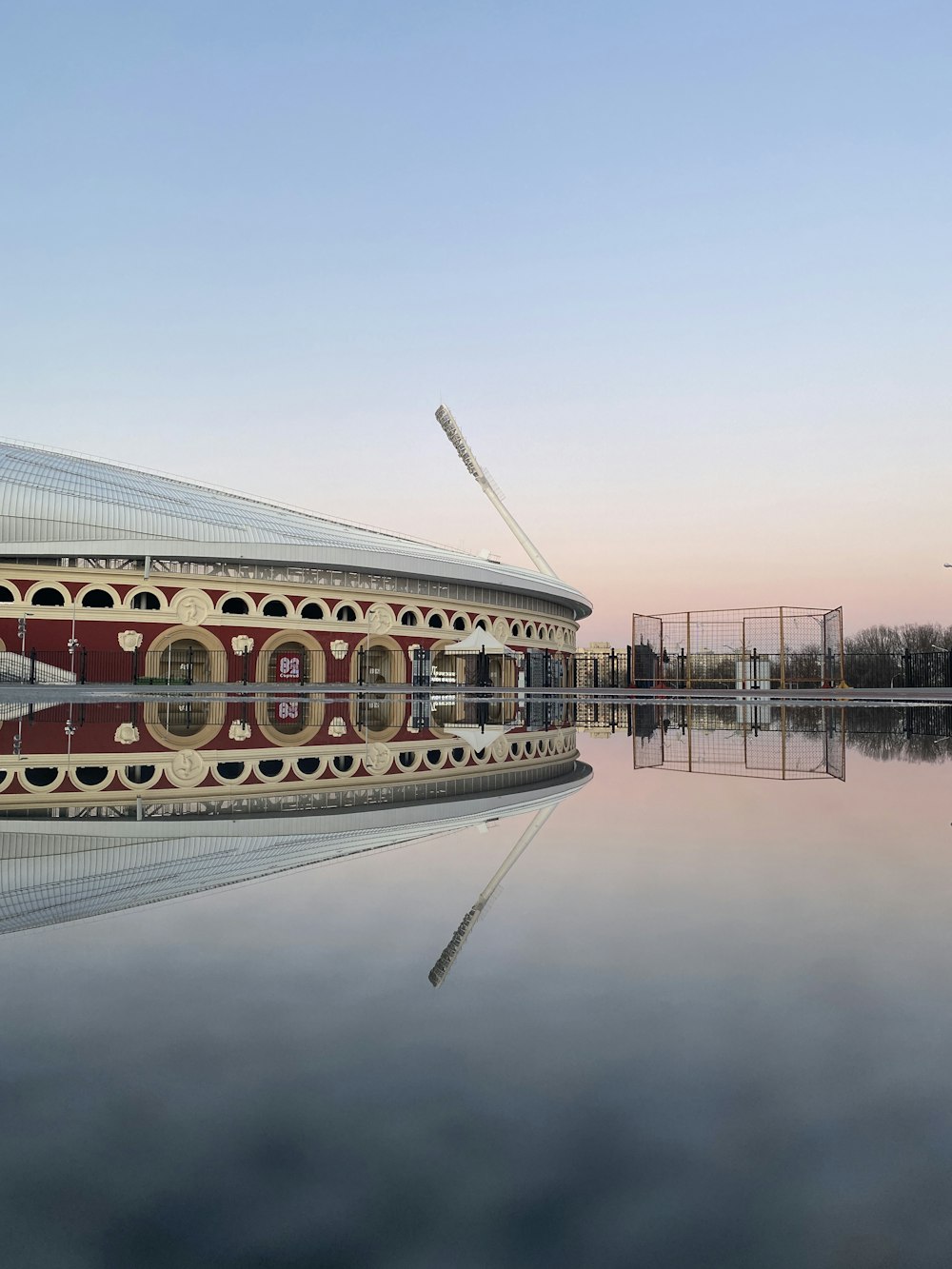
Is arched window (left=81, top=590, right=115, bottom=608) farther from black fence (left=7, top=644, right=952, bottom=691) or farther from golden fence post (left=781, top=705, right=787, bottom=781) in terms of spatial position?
golden fence post (left=781, top=705, right=787, bottom=781)

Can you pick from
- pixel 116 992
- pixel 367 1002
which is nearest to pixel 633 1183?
pixel 367 1002

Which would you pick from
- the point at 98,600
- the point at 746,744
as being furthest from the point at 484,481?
the point at 746,744

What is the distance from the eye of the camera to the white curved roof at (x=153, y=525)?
4128 cm

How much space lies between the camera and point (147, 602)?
41.9 metres

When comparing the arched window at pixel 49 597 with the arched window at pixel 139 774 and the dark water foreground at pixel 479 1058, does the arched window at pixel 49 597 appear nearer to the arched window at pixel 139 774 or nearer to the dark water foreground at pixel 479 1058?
the arched window at pixel 139 774

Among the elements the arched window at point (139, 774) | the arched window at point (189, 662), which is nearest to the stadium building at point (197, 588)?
the arched window at point (189, 662)

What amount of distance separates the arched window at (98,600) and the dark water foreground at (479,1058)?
39672 millimetres

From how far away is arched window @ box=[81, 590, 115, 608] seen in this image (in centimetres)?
4062

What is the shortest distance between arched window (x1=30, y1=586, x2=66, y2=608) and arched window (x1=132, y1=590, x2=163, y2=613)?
315 centimetres

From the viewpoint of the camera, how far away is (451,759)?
29.5 ft

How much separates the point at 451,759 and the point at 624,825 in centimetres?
413

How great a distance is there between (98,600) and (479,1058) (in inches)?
1691

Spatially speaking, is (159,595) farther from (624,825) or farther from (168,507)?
(624,825)

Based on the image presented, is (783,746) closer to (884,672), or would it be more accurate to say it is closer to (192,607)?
(192,607)
